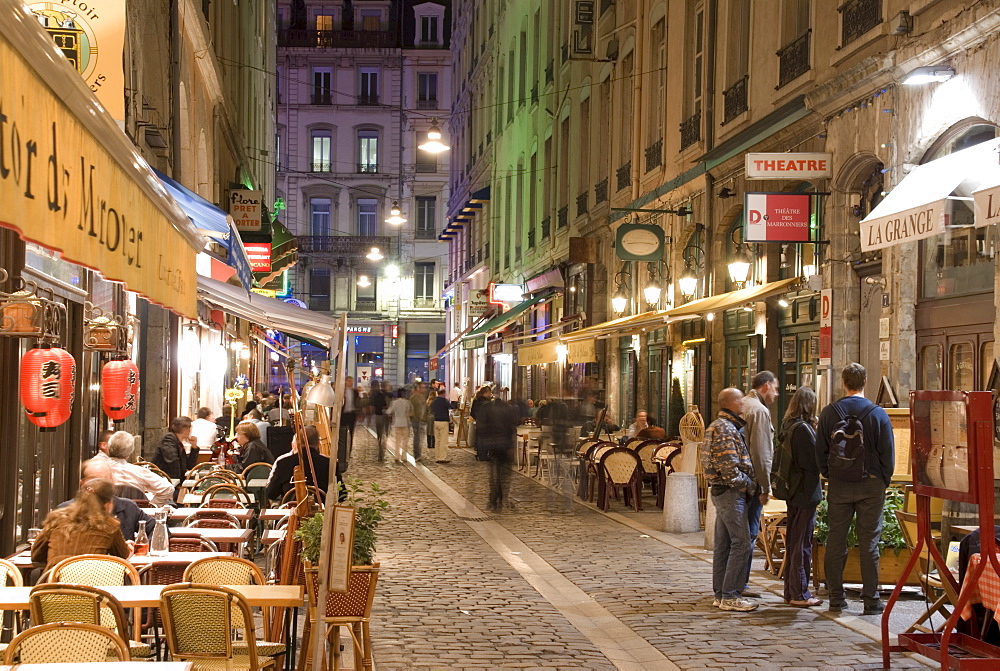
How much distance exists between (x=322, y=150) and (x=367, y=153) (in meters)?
2.49

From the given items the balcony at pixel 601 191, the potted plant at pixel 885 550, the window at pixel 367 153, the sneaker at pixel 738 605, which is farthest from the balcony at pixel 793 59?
the window at pixel 367 153

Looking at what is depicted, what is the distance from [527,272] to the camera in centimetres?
3956

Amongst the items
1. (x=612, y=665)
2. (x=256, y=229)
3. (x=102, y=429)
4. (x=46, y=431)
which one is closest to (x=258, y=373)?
(x=256, y=229)

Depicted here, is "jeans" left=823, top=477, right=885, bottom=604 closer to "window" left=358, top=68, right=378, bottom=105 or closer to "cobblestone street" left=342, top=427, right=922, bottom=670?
"cobblestone street" left=342, top=427, right=922, bottom=670

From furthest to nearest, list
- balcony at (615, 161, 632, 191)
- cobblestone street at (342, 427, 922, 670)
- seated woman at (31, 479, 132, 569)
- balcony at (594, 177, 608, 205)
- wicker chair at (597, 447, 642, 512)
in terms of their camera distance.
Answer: balcony at (594, 177, 608, 205)
balcony at (615, 161, 632, 191)
wicker chair at (597, 447, 642, 512)
cobblestone street at (342, 427, 922, 670)
seated woman at (31, 479, 132, 569)

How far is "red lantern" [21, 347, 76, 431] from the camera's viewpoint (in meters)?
8.93

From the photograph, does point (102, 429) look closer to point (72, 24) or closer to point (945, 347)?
point (72, 24)

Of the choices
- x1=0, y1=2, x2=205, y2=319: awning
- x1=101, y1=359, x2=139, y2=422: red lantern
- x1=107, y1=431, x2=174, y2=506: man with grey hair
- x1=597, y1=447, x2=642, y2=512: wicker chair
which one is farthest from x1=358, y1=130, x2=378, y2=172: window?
x1=0, y1=2, x2=205, y2=319: awning

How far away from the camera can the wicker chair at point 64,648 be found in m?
5.16

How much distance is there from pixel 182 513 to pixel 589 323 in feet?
65.2

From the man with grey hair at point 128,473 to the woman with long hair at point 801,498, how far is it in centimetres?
509

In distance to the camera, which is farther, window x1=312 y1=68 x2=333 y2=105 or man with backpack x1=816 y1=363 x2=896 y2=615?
window x1=312 y1=68 x2=333 y2=105

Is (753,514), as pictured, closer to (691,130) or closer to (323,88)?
(691,130)

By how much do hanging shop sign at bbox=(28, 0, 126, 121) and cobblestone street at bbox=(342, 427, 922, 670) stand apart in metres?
4.53
